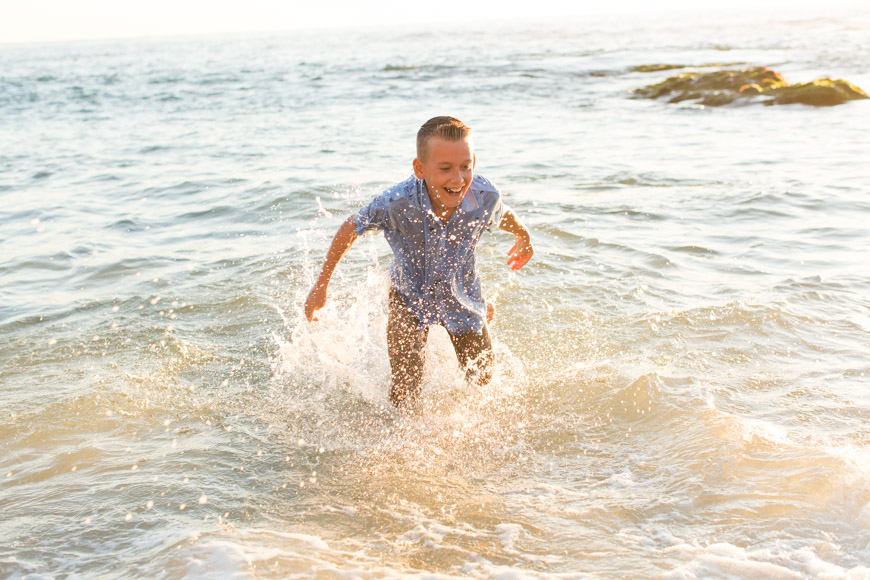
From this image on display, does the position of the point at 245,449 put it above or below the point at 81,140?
below

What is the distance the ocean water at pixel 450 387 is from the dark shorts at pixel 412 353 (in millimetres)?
138

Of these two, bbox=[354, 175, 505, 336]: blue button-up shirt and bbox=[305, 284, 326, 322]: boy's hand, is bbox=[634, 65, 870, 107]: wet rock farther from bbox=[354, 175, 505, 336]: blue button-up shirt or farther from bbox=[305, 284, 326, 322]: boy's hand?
bbox=[305, 284, 326, 322]: boy's hand

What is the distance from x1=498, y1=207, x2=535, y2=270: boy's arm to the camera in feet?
13.7

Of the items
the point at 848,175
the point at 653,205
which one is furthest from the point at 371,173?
the point at 848,175

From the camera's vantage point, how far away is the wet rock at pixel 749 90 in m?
16.0

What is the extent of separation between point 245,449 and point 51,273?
3.82 m

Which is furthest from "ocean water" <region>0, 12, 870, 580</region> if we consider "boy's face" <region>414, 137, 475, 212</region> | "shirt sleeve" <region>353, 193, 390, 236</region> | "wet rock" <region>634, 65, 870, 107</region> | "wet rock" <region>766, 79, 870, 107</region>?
"wet rock" <region>634, 65, 870, 107</region>

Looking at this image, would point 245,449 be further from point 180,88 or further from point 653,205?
point 180,88

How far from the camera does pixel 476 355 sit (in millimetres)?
4277

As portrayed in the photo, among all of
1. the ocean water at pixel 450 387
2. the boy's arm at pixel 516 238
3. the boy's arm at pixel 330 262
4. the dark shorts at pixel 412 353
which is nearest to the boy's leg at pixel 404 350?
the dark shorts at pixel 412 353

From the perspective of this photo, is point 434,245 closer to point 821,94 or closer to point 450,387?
point 450,387

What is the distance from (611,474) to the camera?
351 centimetres

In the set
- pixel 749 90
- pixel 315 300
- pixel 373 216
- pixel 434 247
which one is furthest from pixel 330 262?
pixel 749 90

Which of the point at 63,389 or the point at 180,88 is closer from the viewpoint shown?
the point at 63,389
